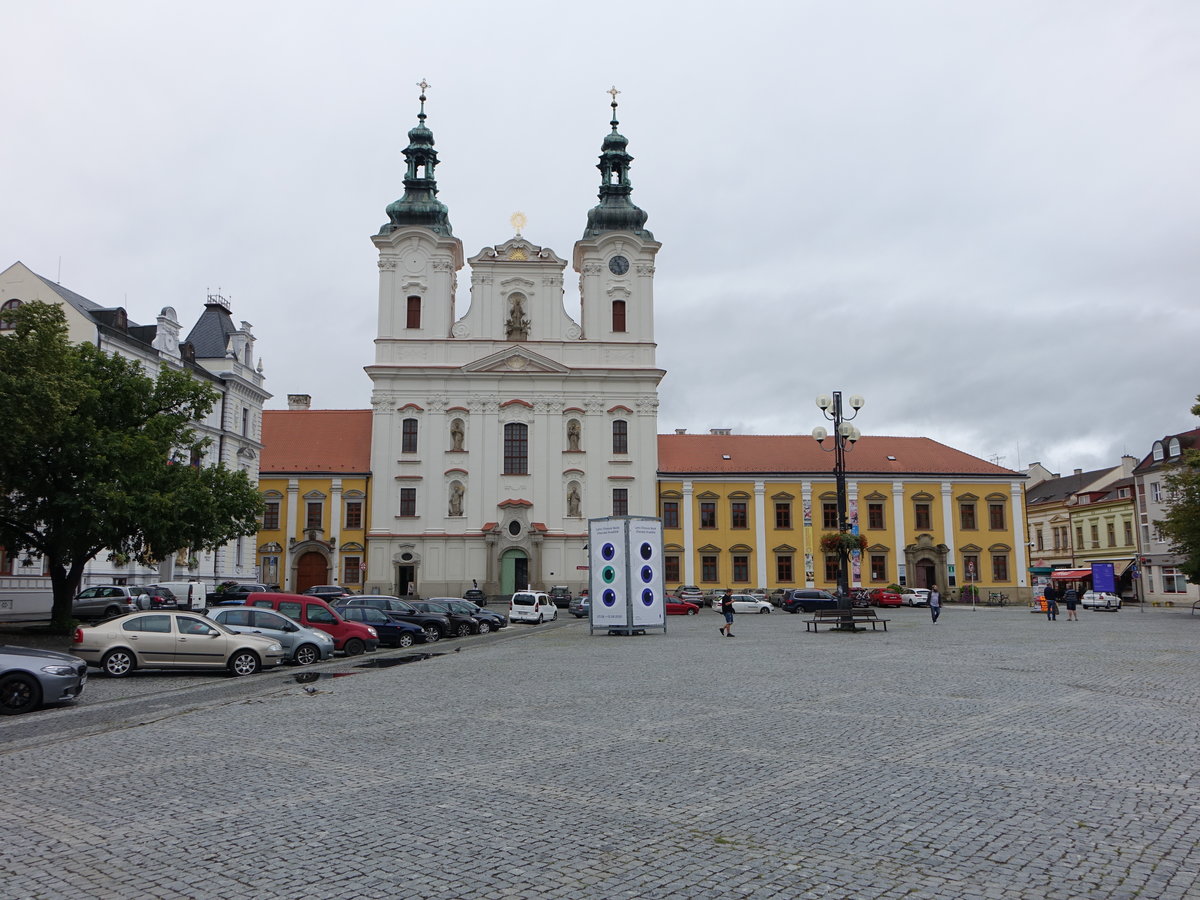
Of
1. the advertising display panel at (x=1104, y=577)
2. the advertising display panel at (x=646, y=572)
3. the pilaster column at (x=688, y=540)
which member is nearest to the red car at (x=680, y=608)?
the pilaster column at (x=688, y=540)

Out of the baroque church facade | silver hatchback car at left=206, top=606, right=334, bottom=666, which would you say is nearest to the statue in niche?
the baroque church facade

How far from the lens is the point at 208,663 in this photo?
1855 centimetres

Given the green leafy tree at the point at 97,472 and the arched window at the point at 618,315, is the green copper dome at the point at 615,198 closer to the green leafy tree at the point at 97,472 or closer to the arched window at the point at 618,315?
the arched window at the point at 618,315

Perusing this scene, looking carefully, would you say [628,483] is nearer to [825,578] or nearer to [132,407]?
[825,578]

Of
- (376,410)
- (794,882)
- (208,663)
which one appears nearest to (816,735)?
(794,882)

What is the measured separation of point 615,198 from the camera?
62.7 m

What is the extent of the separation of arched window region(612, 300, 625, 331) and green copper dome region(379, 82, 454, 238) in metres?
11.4

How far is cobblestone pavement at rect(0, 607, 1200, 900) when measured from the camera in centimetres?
584

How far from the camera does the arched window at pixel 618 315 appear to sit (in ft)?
200

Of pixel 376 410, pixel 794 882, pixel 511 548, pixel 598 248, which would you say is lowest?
pixel 794 882

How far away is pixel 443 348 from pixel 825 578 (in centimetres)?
2803

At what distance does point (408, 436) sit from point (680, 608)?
21045mm

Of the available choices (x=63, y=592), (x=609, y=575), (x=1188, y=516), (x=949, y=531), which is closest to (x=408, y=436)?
(x=609, y=575)

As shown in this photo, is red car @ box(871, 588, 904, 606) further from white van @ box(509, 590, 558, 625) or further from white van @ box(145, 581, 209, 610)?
white van @ box(145, 581, 209, 610)
